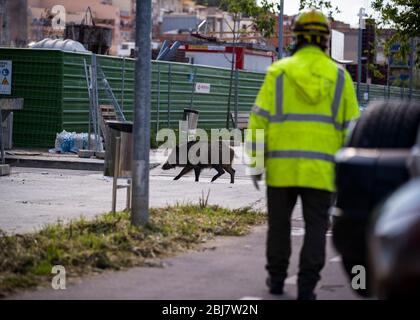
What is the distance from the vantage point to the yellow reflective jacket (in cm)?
736

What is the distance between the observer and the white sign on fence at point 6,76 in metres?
25.0

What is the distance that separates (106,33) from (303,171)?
35.9 m

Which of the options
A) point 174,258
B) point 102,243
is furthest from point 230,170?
point 102,243

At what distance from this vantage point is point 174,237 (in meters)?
9.82

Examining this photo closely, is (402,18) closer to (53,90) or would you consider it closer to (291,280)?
(53,90)

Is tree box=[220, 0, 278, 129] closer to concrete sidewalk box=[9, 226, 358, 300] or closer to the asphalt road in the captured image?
the asphalt road

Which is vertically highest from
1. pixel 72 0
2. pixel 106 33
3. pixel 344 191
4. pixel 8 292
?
pixel 72 0

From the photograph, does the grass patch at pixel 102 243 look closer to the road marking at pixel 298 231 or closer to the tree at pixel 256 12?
the road marking at pixel 298 231

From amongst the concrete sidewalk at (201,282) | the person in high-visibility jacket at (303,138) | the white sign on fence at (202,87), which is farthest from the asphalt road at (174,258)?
the white sign on fence at (202,87)

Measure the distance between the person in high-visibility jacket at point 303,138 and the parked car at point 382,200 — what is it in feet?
1.24

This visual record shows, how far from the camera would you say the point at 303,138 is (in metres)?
7.38

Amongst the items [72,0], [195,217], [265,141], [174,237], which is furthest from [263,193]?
[72,0]

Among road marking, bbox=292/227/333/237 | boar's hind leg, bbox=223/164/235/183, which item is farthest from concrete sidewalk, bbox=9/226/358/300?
boar's hind leg, bbox=223/164/235/183

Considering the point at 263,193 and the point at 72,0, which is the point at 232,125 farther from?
the point at 72,0
